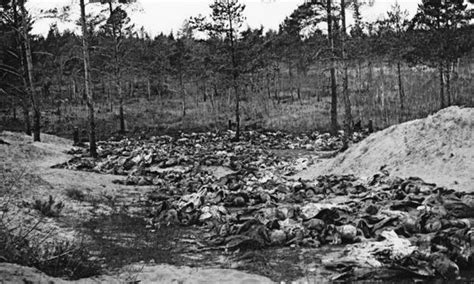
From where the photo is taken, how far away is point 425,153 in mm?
10633

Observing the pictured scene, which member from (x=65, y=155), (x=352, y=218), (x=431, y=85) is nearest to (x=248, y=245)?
(x=352, y=218)

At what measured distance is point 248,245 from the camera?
6.47 m

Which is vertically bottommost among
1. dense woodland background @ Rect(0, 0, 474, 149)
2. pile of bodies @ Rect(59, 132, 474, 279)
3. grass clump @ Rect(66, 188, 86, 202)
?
pile of bodies @ Rect(59, 132, 474, 279)

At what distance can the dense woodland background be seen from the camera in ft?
60.6

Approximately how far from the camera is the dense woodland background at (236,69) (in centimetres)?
1847

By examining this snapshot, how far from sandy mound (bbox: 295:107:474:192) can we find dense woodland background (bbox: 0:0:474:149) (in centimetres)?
328

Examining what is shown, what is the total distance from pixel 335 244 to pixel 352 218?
1010 mm

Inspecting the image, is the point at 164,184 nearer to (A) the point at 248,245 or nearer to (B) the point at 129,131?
(A) the point at 248,245

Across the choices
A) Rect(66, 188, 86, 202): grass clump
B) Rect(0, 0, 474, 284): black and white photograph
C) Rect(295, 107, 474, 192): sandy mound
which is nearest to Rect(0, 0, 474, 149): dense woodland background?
Rect(0, 0, 474, 284): black and white photograph

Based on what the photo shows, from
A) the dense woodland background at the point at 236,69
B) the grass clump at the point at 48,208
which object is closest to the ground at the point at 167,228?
the grass clump at the point at 48,208

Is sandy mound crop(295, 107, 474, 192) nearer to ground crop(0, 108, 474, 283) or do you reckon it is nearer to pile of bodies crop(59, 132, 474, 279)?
ground crop(0, 108, 474, 283)

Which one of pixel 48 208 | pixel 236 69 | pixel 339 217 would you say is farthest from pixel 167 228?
pixel 236 69

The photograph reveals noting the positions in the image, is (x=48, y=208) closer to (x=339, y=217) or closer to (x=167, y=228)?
(x=167, y=228)

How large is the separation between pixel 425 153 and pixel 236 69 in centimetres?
1499
